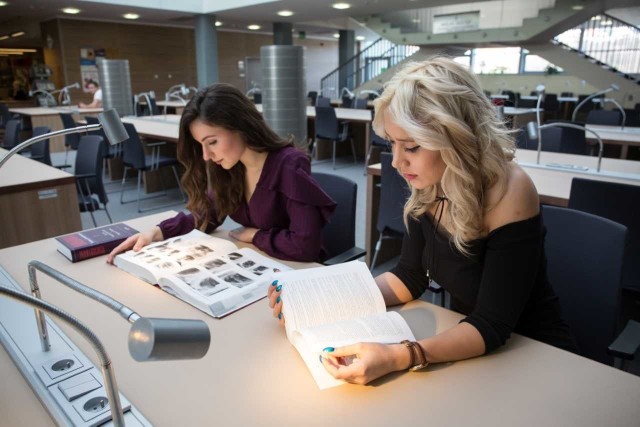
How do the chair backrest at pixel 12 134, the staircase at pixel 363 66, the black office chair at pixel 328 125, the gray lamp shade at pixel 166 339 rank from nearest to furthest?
the gray lamp shade at pixel 166 339
the chair backrest at pixel 12 134
the black office chair at pixel 328 125
the staircase at pixel 363 66

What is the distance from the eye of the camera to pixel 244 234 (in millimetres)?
1647

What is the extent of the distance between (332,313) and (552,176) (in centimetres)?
203

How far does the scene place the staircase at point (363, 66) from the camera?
43.8 feet

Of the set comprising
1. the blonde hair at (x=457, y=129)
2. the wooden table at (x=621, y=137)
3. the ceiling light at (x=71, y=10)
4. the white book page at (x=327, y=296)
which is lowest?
the white book page at (x=327, y=296)

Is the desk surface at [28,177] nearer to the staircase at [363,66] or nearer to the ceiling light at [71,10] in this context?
the ceiling light at [71,10]

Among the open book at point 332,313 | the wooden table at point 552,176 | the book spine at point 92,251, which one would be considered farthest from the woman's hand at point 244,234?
the wooden table at point 552,176

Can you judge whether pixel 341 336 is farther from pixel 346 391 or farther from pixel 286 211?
pixel 286 211

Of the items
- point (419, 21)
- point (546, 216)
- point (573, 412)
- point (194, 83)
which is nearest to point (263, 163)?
point (546, 216)

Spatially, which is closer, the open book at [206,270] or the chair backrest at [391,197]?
the open book at [206,270]

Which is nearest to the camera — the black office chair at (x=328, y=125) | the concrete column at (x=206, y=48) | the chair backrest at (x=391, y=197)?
the chair backrest at (x=391, y=197)

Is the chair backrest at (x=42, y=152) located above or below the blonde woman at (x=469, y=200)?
below

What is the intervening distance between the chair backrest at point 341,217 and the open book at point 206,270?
0.46 metres

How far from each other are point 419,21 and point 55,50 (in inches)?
348

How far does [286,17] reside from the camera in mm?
10047
